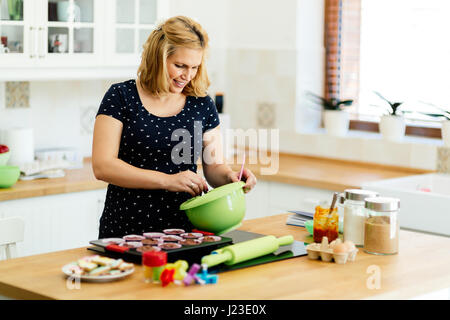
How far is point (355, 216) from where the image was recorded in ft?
7.96

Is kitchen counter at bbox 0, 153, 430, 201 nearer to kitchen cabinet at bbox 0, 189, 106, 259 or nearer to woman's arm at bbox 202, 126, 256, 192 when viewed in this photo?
kitchen cabinet at bbox 0, 189, 106, 259

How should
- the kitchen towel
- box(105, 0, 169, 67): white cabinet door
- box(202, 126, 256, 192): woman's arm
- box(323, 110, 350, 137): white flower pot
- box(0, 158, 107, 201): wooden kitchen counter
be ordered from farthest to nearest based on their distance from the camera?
1. box(323, 110, 350, 137): white flower pot
2. box(105, 0, 169, 67): white cabinet door
3. the kitchen towel
4. box(0, 158, 107, 201): wooden kitchen counter
5. box(202, 126, 256, 192): woman's arm

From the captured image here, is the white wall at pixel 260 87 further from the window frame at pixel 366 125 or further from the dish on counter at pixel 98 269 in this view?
the dish on counter at pixel 98 269

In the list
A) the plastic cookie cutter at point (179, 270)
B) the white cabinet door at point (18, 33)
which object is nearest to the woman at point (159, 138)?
the plastic cookie cutter at point (179, 270)

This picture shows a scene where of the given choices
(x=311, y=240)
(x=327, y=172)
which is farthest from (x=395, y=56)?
(x=311, y=240)

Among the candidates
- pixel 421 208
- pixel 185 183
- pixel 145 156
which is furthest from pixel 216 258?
pixel 421 208

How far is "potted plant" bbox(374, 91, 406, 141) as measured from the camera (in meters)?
4.26

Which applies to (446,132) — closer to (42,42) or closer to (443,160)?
(443,160)

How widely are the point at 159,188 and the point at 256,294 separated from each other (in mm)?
732

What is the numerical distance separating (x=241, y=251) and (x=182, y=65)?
0.76m

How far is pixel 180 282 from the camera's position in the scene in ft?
6.52

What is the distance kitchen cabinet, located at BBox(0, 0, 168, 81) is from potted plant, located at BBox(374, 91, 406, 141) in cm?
140

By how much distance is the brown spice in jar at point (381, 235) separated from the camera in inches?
91.6

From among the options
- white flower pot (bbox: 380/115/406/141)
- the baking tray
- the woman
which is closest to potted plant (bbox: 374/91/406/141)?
white flower pot (bbox: 380/115/406/141)
